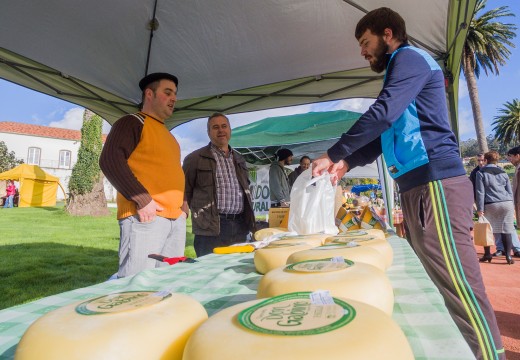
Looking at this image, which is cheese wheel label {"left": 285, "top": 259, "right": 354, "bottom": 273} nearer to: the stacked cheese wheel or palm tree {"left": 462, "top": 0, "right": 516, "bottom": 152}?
the stacked cheese wheel

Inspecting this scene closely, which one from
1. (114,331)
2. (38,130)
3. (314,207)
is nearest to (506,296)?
(314,207)

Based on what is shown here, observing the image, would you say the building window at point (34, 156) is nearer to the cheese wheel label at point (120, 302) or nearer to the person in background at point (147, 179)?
the person in background at point (147, 179)

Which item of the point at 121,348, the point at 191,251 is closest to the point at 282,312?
the point at 121,348

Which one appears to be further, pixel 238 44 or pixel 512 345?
pixel 238 44

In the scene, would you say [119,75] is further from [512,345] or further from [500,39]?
[500,39]

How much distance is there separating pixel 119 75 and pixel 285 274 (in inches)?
131

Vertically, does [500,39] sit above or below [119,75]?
above

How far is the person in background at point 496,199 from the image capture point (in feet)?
18.1

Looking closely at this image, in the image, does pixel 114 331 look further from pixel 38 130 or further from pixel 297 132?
pixel 38 130

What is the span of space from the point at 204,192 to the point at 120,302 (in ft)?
7.53

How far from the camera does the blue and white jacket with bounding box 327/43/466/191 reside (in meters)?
1.28

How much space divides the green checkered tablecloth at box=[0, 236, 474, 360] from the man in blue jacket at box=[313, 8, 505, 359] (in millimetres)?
145

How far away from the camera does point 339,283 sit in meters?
0.60

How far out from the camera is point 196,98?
398cm
